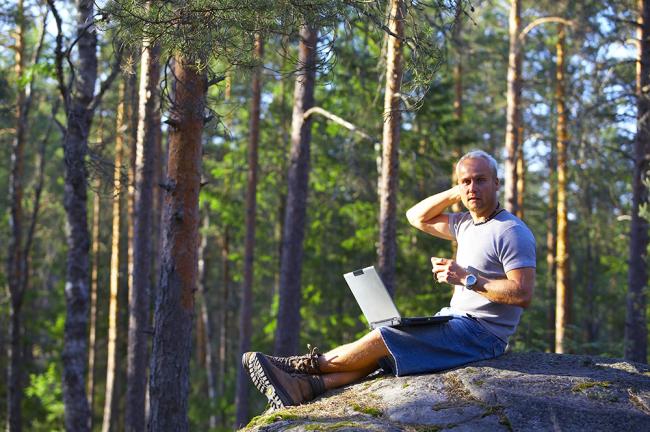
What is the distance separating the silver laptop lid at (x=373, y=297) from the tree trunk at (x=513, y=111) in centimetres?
994

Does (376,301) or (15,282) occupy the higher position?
(376,301)

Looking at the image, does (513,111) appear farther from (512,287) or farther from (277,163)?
(512,287)

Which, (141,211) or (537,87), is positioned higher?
(537,87)

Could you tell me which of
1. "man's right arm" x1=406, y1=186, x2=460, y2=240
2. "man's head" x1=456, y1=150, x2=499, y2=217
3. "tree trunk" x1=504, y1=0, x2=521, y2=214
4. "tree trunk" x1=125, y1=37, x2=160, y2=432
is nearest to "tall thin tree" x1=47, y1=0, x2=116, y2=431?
"tree trunk" x1=125, y1=37, x2=160, y2=432

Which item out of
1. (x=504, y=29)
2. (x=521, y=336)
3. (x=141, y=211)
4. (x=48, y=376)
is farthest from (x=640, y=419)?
(x=48, y=376)

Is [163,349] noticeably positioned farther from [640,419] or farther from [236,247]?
[236,247]

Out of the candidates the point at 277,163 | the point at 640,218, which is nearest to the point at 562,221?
the point at 640,218

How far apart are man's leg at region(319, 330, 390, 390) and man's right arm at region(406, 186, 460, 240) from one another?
1016 millimetres

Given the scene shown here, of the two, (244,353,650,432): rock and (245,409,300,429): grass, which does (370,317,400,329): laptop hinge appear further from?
(245,409,300,429): grass

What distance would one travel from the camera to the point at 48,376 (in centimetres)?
2639

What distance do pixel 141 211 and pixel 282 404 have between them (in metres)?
8.29

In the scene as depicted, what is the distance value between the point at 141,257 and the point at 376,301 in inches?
321

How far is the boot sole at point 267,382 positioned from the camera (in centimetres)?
561

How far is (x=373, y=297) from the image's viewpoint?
568cm
